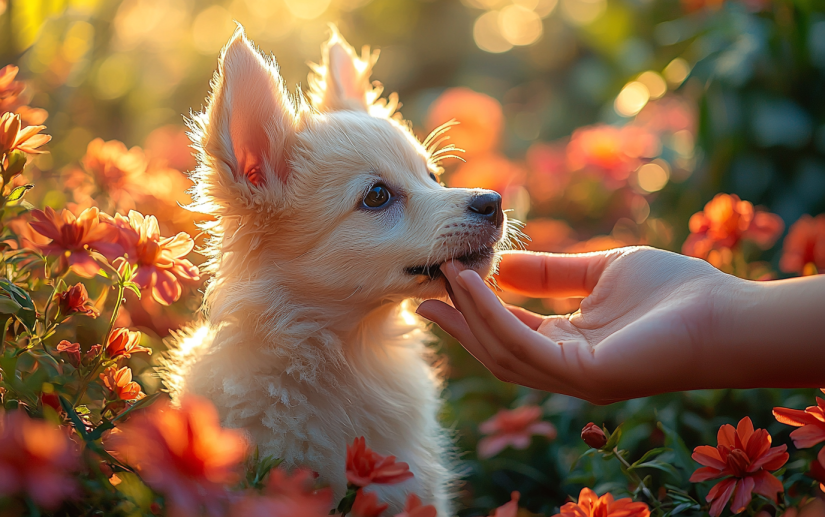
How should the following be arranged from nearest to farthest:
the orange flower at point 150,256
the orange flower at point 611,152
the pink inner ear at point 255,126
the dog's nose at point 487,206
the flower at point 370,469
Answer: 1. the flower at point 370,469
2. the orange flower at point 150,256
3. the pink inner ear at point 255,126
4. the dog's nose at point 487,206
5. the orange flower at point 611,152

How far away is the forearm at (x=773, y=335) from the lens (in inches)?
53.9

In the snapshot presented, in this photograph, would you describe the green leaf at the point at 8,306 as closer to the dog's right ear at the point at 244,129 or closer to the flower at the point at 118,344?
the flower at the point at 118,344

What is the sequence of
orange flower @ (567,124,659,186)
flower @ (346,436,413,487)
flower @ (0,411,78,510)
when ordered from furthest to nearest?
orange flower @ (567,124,659,186) < flower @ (346,436,413,487) < flower @ (0,411,78,510)

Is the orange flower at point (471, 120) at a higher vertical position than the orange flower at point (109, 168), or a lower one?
lower

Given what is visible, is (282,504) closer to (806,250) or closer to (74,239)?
(74,239)

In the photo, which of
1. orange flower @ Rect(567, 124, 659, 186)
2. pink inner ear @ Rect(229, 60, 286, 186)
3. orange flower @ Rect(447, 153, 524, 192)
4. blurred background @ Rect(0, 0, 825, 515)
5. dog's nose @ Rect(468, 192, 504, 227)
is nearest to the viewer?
pink inner ear @ Rect(229, 60, 286, 186)

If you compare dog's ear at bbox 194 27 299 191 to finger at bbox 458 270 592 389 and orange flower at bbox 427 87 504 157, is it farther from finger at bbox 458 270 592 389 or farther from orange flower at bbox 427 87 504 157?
orange flower at bbox 427 87 504 157

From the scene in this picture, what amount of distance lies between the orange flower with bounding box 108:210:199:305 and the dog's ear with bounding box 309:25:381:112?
107cm

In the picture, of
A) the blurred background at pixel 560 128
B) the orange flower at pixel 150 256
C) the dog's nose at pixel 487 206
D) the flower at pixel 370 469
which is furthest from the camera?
the blurred background at pixel 560 128

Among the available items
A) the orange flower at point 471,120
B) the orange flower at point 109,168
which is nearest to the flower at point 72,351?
the orange flower at point 109,168

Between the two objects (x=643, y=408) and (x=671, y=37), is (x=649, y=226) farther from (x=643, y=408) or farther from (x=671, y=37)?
(x=671, y=37)

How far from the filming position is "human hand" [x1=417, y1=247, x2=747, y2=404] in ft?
4.65

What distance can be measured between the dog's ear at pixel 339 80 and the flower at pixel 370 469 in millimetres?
1595

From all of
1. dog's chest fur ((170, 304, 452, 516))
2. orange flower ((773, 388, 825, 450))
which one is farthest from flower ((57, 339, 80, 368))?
orange flower ((773, 388, 825, 450))
